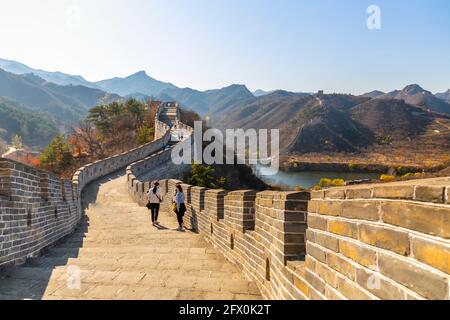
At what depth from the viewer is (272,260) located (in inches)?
128

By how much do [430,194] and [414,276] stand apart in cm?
29

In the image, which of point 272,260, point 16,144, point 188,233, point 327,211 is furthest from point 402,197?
point 16,144

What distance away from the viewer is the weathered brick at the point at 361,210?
60.6 inches

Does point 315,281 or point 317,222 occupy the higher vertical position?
point 317,222

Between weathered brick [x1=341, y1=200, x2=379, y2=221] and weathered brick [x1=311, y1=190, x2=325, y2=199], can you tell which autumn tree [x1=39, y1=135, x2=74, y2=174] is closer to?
weathered brick [x1=311, y1=190, x2=325, y2=199]

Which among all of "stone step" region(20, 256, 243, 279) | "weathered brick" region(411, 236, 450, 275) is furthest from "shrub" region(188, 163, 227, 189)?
"weathered brick" region(411, 236, 450, 275)

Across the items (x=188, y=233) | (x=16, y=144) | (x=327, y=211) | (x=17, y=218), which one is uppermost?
(x=16, y=144)

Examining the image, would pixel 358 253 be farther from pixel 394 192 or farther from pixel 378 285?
pixel 394 192

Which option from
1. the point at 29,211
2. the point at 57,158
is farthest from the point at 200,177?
the point at 29,211

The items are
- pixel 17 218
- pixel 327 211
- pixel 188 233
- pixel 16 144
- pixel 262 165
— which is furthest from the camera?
pixel 262 165

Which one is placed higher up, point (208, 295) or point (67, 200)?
point (67, 200)

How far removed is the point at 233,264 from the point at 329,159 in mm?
87194

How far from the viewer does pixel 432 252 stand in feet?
3.96
